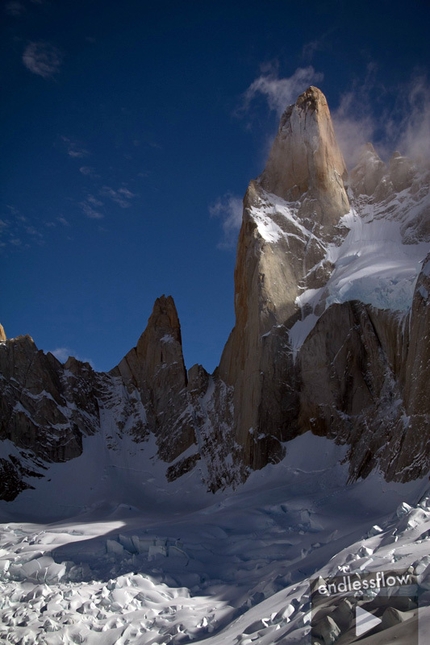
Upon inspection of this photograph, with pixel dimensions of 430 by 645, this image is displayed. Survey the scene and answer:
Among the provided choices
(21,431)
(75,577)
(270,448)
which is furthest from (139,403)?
(75,577)

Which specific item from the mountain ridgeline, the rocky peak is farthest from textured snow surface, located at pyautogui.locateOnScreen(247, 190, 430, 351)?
the rocky peak

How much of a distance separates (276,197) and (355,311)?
2142 cm

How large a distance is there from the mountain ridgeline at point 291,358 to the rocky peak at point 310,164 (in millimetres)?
153

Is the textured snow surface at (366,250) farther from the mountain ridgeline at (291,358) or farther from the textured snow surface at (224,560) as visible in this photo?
the textured snow surface at (224,560)

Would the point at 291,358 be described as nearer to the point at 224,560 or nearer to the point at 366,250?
the point at 366,250

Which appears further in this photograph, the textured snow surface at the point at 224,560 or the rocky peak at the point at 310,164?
the rocky peak at the point at 310,164

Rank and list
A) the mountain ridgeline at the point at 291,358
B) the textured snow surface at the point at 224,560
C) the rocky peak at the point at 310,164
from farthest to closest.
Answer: the rocky peak at the point at 310,164 → the mountain ridgeline at the point at 291,358 → the textured snow surface at the point at 224,560

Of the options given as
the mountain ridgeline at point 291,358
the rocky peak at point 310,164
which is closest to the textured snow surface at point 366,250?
the mountain ridgeline at point 291,358

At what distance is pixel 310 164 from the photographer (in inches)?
2331

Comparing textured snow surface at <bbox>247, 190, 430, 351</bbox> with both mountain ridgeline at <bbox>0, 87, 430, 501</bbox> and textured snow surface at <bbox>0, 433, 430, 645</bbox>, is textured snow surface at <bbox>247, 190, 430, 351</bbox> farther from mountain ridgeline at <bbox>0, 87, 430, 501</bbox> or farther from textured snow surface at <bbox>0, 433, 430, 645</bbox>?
textured snow surface at <bbox>0, 433, 430, 645</bbox>

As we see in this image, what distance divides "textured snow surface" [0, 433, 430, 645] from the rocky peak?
26349mm

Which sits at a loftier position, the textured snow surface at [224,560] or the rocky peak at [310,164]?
the rocky peak at [310,164]

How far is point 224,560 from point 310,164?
45.1 metres

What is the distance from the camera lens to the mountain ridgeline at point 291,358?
36.9 meters
